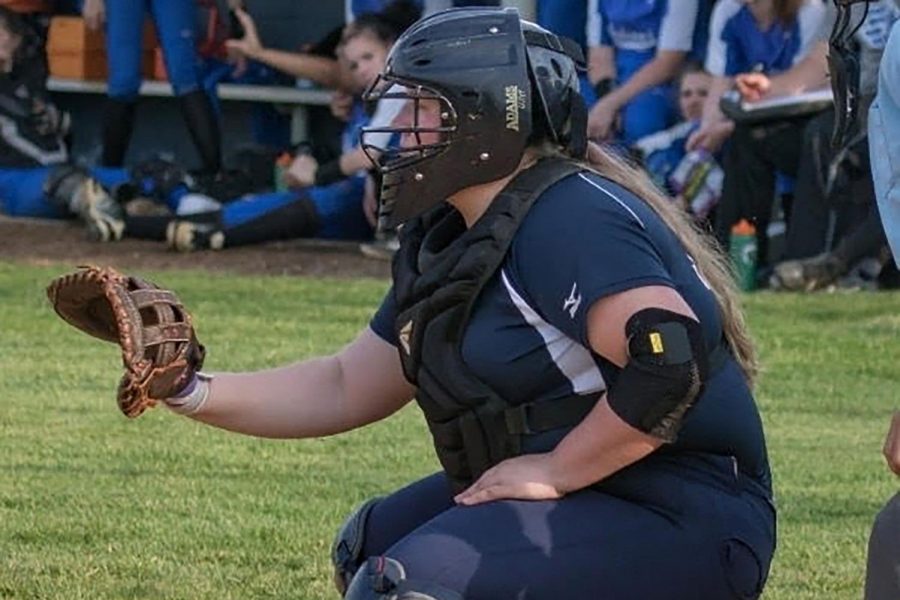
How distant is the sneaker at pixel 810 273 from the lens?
33.6ft

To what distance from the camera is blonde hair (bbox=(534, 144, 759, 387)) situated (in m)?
3.80

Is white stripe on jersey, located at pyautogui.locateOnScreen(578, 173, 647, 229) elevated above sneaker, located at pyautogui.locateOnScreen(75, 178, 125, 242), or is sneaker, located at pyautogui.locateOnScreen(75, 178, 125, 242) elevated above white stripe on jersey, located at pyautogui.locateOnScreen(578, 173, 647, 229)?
white stripe on jersey, located at pyautogui.locateOnScreen(578, 173, 647, 229)

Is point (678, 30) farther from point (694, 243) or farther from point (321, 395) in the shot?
point (694, 243)

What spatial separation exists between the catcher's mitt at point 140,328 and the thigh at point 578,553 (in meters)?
0.56

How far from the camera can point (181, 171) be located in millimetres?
12891

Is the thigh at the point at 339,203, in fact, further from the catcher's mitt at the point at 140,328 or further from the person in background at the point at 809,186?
the catcher's mitt at the point at 140,328

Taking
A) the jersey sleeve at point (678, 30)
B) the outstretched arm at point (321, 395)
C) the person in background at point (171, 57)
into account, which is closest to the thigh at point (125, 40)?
the person in background at point (171, 57)

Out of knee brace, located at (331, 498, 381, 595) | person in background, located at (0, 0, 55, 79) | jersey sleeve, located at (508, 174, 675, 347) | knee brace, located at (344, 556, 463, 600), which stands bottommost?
person in background, located at (0, 0, 55, 79)

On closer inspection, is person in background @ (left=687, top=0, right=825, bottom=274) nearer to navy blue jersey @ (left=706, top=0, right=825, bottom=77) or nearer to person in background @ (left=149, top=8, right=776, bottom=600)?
navy blue jersey @ (left=706, top=0, right=825, bottom=77)

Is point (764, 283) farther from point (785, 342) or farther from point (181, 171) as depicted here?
point (181, 171)

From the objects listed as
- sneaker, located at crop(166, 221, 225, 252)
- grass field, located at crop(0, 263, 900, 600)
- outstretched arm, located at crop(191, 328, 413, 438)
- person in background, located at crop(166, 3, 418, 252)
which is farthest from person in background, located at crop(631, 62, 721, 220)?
outstretched arm, located at crop(191, 328, 413, 438)

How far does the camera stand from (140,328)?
3.86 metres

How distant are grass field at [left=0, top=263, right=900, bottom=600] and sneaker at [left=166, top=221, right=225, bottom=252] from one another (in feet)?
5.80

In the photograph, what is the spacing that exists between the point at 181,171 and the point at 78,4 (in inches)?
75.9
